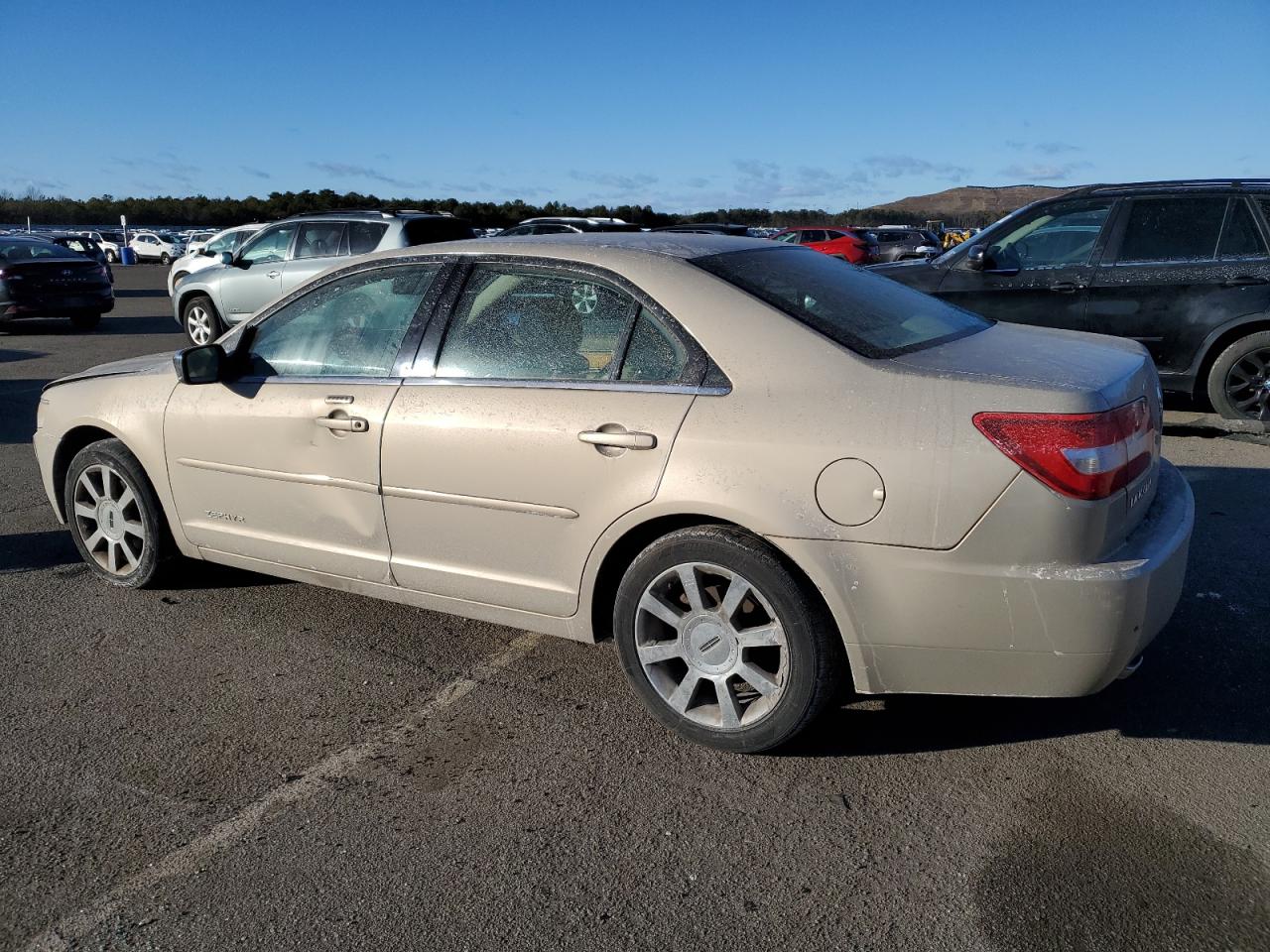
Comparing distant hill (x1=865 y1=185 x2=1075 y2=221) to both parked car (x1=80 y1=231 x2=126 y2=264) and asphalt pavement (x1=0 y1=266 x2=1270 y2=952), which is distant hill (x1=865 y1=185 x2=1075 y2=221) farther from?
asphalt pavement (x1=0 y1=266 x2=1270 y2=952)

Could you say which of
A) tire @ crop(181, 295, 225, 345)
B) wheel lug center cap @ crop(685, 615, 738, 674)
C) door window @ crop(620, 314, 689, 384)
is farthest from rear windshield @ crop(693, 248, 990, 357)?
tire @ crop(181, 295, 225, 345)

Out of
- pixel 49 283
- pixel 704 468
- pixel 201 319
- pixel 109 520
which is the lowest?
pixel 201 319

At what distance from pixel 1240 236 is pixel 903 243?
84.1 feet

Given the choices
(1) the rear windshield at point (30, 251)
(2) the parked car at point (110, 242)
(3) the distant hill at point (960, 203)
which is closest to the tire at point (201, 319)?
(1) the rear windshield at point (30, 251)

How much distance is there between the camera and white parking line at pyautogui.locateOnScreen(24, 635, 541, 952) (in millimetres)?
2605

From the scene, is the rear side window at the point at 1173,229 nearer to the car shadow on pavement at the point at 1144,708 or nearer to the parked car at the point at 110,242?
the car shadow on pavement at the point at 1144,708

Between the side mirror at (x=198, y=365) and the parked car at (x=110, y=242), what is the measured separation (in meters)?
45.3

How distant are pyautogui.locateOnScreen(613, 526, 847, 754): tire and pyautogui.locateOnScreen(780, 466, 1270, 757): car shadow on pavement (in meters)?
0.25

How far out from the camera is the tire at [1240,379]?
7.76 m

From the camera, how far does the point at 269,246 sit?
14.4 m

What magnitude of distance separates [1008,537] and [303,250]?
1275 cm

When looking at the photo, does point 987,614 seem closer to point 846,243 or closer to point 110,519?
point 110,519

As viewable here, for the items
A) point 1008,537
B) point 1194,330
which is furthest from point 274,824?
point 1194,330

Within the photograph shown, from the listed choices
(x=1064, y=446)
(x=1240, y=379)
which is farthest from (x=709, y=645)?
(x=1240, y=379)
